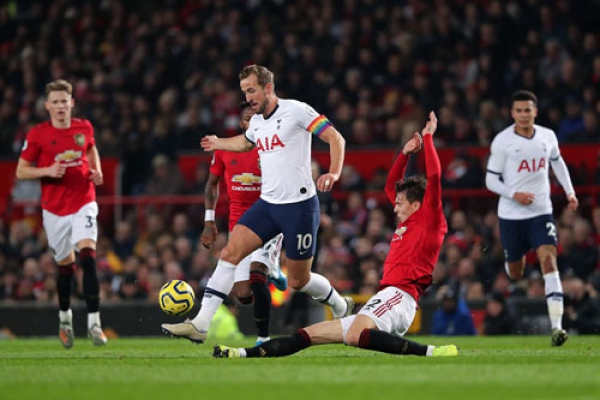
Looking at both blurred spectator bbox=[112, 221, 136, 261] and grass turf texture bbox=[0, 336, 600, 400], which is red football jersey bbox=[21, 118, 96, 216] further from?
blurred spectator bbox=[112, 221, 136, 261]

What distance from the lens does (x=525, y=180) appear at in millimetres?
12242

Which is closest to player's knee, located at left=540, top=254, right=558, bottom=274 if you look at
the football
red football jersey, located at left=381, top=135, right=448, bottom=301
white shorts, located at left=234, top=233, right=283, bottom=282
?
white shorts, located at left=234, top=233, right=283, bottom=282

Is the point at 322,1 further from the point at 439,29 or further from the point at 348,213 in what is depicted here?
the point at 348,213

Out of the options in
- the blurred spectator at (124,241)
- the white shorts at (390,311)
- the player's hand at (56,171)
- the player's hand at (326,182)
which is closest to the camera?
the white shorts at (390,311)

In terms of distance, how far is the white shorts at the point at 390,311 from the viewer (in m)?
8.48

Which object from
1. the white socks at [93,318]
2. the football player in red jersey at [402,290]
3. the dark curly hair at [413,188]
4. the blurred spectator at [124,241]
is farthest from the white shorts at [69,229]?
the blurred spectator at [124,241]

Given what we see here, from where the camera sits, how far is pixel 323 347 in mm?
11422

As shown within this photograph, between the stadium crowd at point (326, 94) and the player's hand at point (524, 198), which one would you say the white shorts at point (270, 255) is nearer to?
the player's hand at point (524, 198)

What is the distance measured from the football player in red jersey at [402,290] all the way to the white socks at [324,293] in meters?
1.71

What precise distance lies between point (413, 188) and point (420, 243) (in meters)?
0.46

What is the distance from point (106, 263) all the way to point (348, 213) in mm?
3953

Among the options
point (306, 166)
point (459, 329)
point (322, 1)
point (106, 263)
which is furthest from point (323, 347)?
point (322, 1)

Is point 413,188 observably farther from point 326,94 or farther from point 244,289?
point 326,94

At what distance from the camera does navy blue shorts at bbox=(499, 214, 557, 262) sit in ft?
39.5
